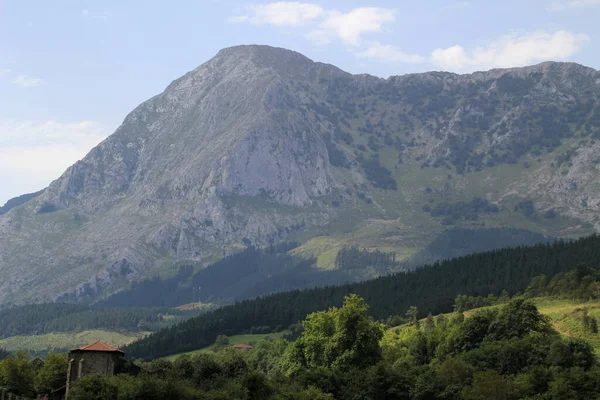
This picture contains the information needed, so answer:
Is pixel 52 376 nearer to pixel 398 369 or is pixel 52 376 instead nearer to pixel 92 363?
pixel 92 363

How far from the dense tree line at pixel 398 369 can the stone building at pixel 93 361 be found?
18.1 feet

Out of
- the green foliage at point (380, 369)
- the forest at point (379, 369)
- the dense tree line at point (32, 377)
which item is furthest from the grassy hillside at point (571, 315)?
the dense tree line at point (32, 377)

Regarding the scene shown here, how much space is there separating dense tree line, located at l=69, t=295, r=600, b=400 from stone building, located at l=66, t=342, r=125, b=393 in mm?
5522

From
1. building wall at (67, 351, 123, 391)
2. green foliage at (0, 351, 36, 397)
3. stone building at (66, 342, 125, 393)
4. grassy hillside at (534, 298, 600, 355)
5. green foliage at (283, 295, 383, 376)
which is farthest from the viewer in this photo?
green foliage at (283, 295, 383, 376)


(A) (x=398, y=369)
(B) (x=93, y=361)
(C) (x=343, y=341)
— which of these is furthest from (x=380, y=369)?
(B) (x=93, y=361)

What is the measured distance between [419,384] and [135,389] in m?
46.4

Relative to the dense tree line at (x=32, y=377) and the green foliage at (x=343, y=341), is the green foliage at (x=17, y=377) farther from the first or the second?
the green foliage at (x=343, y=341)

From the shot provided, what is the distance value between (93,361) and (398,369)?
5185 centimetres

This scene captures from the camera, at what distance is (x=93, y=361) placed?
428 ft

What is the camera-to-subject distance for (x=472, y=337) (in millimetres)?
158000

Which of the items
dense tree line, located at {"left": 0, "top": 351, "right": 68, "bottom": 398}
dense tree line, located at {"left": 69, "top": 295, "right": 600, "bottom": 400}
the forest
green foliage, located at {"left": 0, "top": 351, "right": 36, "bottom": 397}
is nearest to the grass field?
the forest

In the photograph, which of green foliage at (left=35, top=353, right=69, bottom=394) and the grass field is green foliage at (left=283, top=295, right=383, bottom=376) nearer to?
the grass field

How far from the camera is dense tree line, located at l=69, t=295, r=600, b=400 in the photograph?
119500mm

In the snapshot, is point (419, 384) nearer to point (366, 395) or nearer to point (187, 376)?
point (366, 395)
